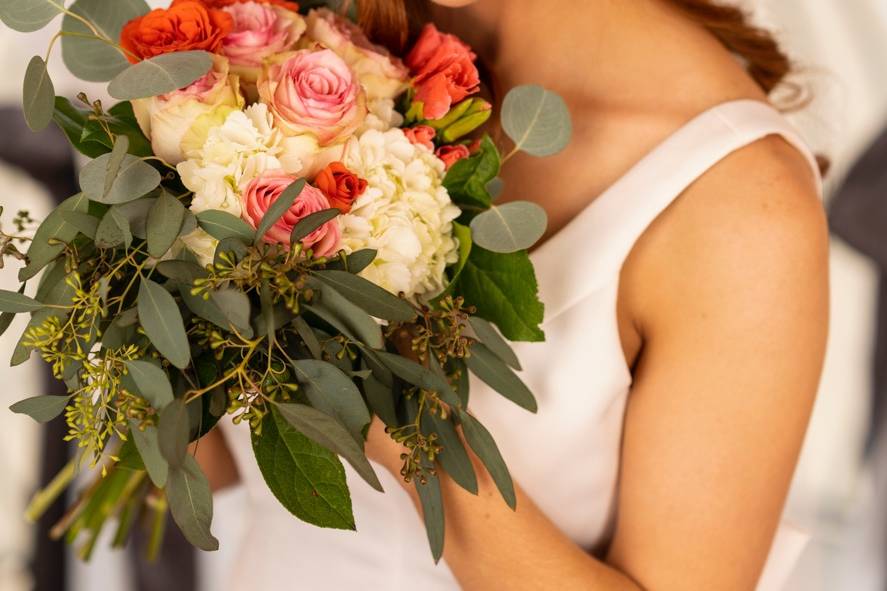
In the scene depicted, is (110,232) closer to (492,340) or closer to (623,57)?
(492,340)

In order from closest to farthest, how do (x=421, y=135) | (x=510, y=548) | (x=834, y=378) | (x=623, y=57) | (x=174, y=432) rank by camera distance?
(x=174, y=432) → (x=421, y=135) → (x=510, y=548) → (x=623, y=57) → (x=834, y=378)

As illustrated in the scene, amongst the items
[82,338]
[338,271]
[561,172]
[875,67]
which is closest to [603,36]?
[561,172]

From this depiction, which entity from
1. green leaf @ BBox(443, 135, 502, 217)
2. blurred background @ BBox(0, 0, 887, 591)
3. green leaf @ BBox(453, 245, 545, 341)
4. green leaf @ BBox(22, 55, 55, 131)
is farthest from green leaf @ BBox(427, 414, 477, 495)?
blurred background @ BBox(0, 0, 887, 591)

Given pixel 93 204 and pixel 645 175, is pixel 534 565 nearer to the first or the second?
pixel 645 175

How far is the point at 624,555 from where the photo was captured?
1.04m

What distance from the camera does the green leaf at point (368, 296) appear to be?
72 cm

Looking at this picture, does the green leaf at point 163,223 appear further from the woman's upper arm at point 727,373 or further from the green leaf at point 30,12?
the woman's upper arm at point 727,373

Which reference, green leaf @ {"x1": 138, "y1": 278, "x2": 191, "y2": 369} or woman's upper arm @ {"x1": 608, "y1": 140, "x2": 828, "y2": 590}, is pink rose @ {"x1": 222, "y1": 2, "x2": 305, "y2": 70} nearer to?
green leaf @ {"x1": 138, "y1": 278, "x2": 191, "y2": 369}

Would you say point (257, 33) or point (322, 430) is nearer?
point (322, 430)

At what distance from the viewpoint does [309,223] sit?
695 millimetres

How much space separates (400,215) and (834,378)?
180 cm

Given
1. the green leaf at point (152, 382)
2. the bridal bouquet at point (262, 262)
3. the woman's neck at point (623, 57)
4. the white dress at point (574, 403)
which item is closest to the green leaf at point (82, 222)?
the bridal bouquet at point (262, 262)

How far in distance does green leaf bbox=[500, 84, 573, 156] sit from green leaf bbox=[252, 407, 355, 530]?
360 millimetres

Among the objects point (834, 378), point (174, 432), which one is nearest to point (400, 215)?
point (174, 432)
